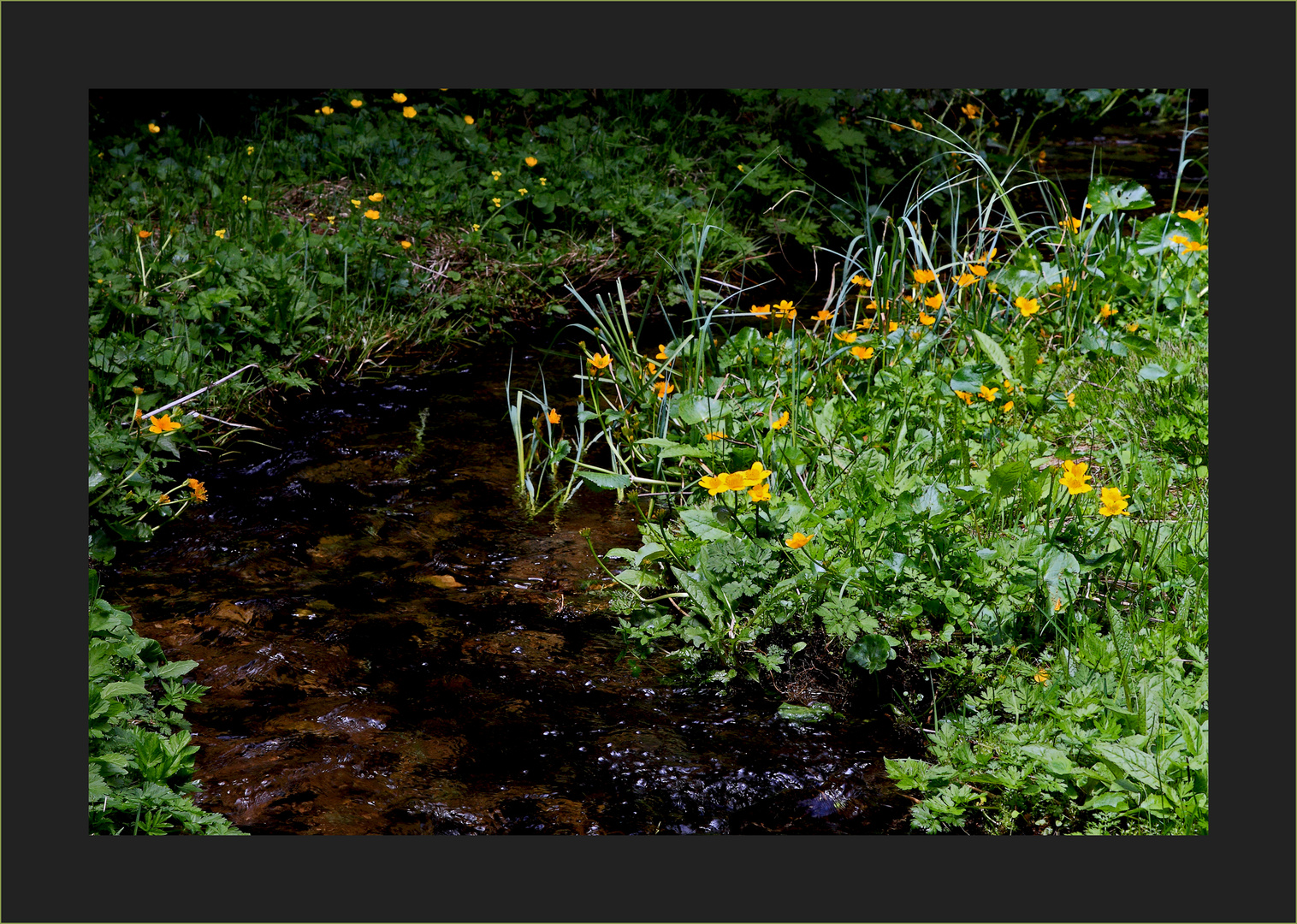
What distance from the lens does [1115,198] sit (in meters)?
4.29

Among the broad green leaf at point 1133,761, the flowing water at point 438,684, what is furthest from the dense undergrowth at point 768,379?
the flowing water at point 438,684

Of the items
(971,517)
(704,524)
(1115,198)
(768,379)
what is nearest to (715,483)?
(704,524)

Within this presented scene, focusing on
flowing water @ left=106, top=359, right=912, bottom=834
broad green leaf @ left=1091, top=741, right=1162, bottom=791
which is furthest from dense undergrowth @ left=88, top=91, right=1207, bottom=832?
flowing water @ left=106, top=359, right=912, bottom=834

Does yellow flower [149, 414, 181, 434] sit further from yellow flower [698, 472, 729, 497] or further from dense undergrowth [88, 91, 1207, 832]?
yellow flower [698, 472, 729, 497]

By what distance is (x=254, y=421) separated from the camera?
155 inches

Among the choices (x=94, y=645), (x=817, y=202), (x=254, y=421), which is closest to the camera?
(x=94, y=645)

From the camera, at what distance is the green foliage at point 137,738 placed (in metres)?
1.89

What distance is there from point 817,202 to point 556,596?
3.77 m

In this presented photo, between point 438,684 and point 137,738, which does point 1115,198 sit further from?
point 137,738

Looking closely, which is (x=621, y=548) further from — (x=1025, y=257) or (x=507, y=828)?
(x=1025, y=257)

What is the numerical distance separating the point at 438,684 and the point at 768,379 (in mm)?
1715

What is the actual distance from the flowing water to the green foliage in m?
0.10

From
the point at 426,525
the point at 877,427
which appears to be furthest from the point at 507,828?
the point at 877,427

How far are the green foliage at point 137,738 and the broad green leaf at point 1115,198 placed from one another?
153 inches
